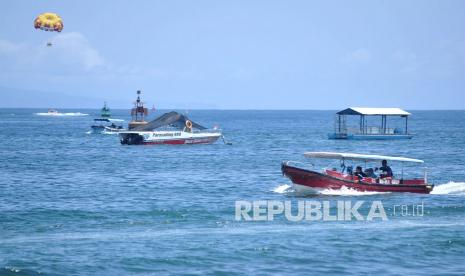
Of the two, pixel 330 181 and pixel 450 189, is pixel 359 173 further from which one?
pixel 450 189

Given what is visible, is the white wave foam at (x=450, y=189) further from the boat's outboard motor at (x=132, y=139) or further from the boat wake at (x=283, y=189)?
the boat's outboard motor at (x=132, y=139)

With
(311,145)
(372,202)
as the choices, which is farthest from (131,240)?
(311,145)

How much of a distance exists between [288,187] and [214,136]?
47609mm

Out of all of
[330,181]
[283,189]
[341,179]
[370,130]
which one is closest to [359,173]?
[341,179]

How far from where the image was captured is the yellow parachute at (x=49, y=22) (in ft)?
300

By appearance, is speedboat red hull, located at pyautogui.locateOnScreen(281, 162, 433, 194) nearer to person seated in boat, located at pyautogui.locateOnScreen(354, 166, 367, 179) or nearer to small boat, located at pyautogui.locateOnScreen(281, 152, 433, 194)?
small boat, located at pyautogui.locateOnScreen(281, 152, 433, 194)

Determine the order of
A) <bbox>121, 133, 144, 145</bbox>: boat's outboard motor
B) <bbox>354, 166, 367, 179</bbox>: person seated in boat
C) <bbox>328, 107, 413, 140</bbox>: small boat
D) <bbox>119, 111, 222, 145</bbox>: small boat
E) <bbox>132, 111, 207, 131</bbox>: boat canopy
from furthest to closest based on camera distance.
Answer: <bbox>328, 107, 413, 140</bbox>: small boat < <bbox>132, 111, 207, 131</bbox>: boat canopy < <bbox>121, 133, 144, 145</bbox>: boat's outboard motor < <bbox>119, 111, 222, 145</bbox>: small boat < <bbox>354, 166, 367, 179</bbox>: person seated in boat

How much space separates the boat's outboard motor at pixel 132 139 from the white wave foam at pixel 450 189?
48.9m

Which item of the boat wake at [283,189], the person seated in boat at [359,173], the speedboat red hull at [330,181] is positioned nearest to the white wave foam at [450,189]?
the speedboat red hull at [330,181]

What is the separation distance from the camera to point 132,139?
92250 millimetres

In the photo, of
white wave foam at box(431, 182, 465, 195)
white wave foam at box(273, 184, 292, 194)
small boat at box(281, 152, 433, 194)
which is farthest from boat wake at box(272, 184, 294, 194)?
white wave foam at box(431, 182, 465, 195)

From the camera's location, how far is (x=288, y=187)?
148 ft

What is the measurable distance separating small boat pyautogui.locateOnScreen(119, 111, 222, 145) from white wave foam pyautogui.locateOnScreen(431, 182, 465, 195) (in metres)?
45.8

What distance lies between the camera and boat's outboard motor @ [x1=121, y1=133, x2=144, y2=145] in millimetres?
90750
